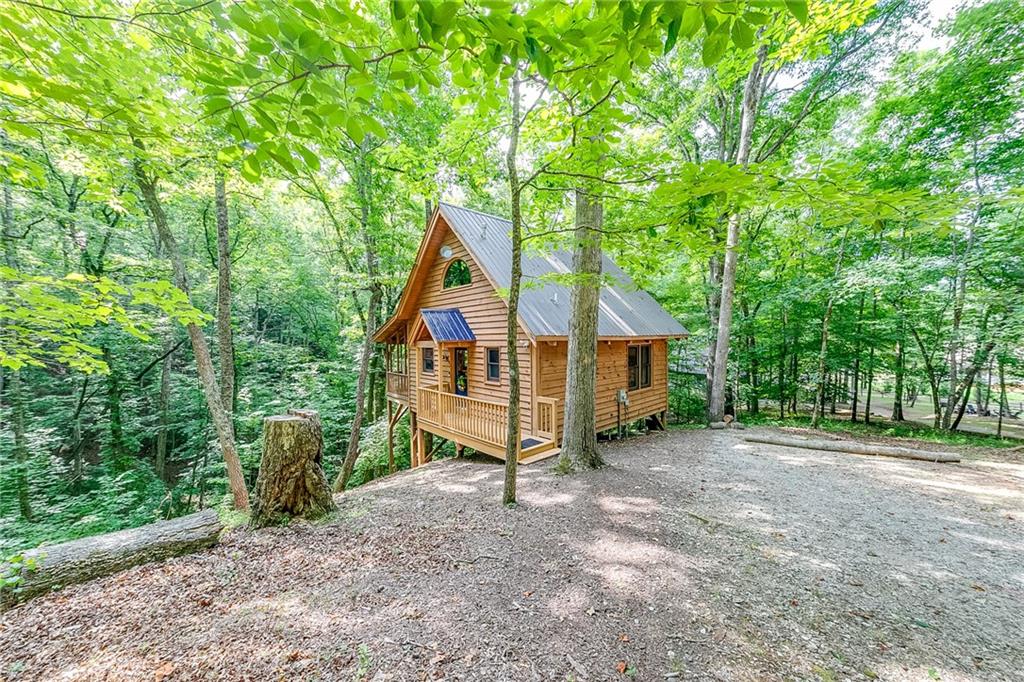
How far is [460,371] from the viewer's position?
1091cm

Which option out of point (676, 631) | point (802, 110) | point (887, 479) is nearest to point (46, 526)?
point (676, 631)

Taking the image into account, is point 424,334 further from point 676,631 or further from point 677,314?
point 677,314

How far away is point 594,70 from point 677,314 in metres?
15.5

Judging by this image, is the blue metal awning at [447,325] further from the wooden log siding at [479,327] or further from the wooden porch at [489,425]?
the wooden porch at [489,425]

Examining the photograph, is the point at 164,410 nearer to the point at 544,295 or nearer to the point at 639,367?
the point at 544,295

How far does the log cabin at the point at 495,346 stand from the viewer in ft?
26.3

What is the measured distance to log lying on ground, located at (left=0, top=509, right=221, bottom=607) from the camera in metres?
3.05

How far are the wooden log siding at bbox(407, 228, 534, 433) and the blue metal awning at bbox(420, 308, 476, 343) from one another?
191mm

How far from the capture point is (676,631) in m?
2.63

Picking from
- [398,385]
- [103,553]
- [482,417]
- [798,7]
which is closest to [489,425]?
[482,417]

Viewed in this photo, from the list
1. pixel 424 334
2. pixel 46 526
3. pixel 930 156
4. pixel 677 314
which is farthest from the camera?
A: pixel 677 314

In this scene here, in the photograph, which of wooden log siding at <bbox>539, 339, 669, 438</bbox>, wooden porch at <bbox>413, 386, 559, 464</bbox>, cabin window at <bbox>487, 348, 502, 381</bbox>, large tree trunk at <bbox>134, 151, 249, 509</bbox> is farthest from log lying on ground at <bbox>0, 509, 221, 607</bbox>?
cabin window at <bbox>487, 348, 502, 381</bbox>

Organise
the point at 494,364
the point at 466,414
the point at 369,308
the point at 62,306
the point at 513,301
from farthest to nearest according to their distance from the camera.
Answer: the point at 369,308 → the point at 494,364 → the point at 466,414 → the point at 513,301 → the point at 62,306

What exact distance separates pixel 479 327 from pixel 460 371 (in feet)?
6.28
